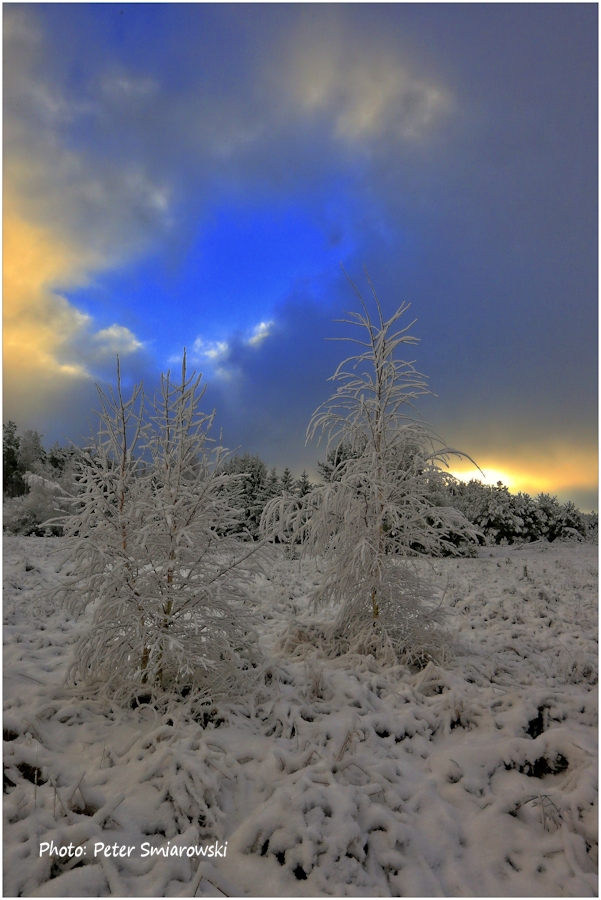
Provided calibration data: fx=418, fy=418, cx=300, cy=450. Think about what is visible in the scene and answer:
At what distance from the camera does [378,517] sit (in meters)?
6.01

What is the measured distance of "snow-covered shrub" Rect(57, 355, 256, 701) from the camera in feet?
13.9

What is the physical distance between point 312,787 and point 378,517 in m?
3.39

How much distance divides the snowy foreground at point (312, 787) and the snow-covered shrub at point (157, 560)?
0.37 m

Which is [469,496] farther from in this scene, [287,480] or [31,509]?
[31,509]

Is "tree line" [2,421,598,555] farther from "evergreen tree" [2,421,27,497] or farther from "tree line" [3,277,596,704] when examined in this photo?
"tree line" [3,277,596,704]

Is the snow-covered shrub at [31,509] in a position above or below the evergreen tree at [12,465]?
below

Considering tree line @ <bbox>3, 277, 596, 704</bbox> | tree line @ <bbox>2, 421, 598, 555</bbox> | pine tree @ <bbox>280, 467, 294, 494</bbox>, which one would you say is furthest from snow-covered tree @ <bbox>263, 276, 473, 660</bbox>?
pine tree @ <bbox>280, 467, 294, 494</bbox>

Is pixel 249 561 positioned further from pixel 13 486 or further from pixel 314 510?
pixel 13 486

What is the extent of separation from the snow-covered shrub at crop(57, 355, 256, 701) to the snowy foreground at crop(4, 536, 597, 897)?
0.37 meters

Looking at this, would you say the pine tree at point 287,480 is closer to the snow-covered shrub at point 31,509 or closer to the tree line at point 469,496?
the tree line at point 469,496

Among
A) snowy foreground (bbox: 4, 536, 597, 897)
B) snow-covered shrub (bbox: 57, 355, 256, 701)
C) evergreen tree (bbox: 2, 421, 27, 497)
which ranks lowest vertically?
snowy foreground (bbox: 4, 536, 597, 897)

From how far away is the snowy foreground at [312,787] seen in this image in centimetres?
273

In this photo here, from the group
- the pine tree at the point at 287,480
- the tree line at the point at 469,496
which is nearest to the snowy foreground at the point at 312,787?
the tree line at the point at 469,496

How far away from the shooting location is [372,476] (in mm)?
6027
